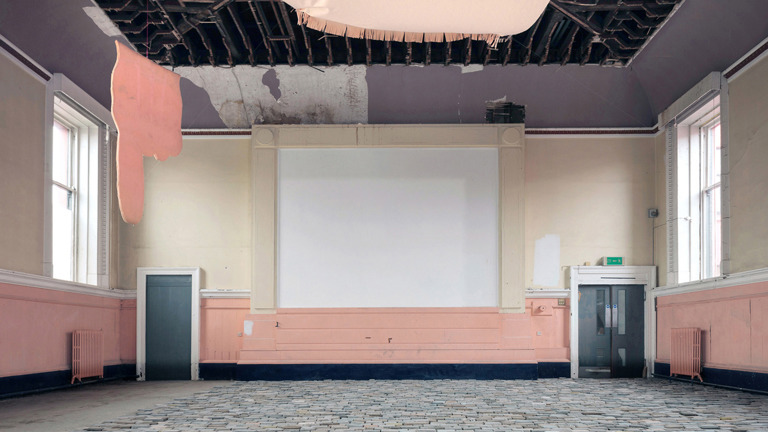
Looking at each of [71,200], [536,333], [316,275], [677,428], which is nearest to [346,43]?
[316,275]

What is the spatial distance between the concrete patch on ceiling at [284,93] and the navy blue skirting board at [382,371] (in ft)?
14.3

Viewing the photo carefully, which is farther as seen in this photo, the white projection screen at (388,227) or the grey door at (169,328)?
the grey door at (169,328)

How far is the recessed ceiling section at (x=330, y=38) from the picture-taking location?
406 inches

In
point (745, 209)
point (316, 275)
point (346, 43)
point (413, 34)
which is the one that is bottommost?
point (316, 275)

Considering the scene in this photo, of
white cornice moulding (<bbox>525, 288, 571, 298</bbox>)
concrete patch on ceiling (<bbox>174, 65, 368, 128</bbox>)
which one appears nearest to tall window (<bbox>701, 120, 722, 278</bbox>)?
white cornice moulding (<bbox>525, 288, 571, 298</bbox>)

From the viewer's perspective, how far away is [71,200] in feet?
38.4

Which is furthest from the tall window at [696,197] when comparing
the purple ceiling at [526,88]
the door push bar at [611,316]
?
the door push bar at [611,316]

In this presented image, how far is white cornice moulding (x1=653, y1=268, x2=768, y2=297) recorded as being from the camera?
9.19 metres

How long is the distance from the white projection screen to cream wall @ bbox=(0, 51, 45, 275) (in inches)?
163

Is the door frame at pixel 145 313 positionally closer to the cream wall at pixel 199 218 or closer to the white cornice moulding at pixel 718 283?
the cream wall at pixel 199 218

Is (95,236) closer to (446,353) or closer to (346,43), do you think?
(346,43)

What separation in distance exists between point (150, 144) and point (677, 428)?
18.7ft

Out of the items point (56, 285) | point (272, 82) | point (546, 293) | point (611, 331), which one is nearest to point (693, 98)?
point (546, 293)

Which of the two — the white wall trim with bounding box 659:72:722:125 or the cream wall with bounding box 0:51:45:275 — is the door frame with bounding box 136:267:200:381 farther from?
the white wall trim with bounding box 659:72:722:125
